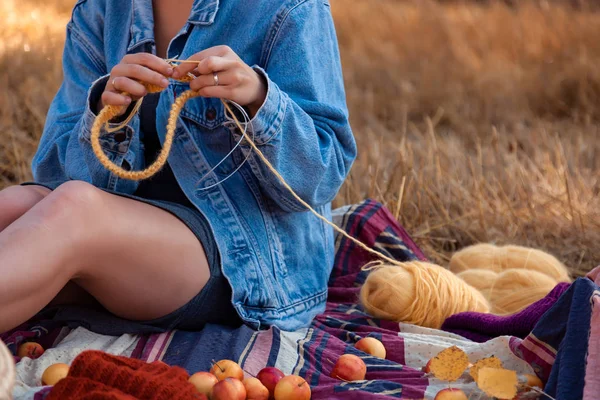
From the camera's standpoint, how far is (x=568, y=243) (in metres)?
2.48

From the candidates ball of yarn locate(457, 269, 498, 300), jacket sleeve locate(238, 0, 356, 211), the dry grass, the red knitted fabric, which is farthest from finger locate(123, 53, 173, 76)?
the dry grass

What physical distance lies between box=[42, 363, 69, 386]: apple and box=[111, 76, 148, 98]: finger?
480 millimetres

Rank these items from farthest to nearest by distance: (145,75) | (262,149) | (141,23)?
(141,23) < (262,149) < (145,75)

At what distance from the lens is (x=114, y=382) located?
117 centimetres

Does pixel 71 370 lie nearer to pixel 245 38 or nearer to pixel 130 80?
pixel 130 80

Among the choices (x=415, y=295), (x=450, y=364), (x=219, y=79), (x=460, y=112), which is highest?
(x=219, y=79)

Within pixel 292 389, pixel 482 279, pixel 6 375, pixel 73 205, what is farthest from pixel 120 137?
pixel 482 279

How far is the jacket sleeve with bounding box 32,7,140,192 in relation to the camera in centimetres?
161

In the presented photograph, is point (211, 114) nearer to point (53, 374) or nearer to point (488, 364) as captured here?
point (53, 374)

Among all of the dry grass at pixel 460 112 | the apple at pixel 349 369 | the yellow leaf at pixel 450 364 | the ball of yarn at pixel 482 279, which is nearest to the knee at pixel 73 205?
the apple at pixel 349 369

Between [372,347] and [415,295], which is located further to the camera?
[415,295]

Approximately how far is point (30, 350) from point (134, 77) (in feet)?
1.83

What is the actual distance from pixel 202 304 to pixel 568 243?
1.35 metres

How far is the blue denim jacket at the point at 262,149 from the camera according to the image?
5.17ft
